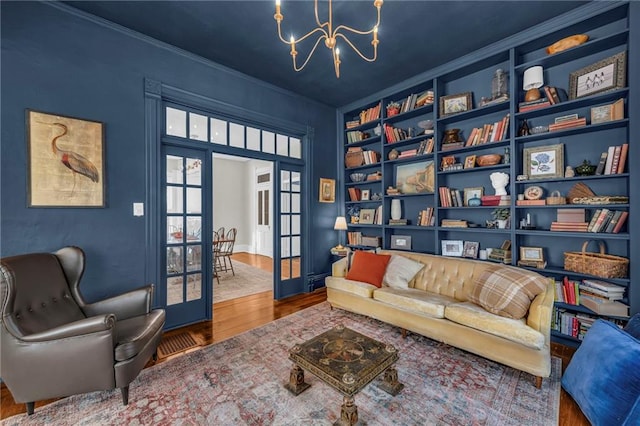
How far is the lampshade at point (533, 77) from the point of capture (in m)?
2.75

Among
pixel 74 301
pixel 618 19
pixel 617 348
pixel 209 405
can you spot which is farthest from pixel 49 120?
pixel 618 19

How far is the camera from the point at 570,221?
2656mm

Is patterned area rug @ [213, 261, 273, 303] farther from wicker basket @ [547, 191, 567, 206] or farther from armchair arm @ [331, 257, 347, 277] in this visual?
wicker basket @ [547, 191, 567, 206]

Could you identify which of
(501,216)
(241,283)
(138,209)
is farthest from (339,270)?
(138,209)

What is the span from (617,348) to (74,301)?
391 centimetres

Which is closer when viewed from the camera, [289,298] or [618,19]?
[618,19]

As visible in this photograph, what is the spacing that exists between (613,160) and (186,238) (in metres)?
4.40

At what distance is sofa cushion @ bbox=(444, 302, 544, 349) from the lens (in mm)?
2027

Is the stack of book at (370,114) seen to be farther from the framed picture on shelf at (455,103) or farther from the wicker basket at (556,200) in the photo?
the wicker basket at (556,200)

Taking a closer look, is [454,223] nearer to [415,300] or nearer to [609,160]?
[415,300]

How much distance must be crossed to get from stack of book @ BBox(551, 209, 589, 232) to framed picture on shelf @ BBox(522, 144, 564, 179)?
39cm

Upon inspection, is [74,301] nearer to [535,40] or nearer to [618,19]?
[535,40]

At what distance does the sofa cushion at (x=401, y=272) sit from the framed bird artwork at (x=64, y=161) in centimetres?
313

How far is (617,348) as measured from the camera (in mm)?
1699
